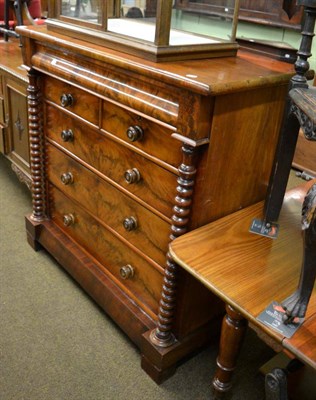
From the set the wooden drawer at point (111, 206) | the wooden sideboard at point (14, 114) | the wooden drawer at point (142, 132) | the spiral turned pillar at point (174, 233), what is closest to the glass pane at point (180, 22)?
the wooden drawer at point (142, 132)

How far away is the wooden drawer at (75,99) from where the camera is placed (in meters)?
1.56

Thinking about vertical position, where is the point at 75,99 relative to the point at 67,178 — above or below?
above

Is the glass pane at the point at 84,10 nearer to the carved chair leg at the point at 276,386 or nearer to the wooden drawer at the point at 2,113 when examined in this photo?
the wooden drawer at the point at 2,113

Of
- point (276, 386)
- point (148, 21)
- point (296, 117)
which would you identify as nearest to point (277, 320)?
point (276, 386)

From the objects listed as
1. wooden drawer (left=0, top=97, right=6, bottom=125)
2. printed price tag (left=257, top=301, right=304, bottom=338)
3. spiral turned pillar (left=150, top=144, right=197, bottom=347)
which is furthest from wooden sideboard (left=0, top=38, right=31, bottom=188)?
printed price tag (left=257, top=301, right=304, bottom=338)

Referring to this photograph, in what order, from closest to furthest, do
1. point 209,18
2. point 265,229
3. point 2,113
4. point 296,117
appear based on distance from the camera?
point 296,117
point 265,229
point 209,18
point 2,113

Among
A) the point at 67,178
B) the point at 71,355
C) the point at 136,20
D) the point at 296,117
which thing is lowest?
the point at 71,355

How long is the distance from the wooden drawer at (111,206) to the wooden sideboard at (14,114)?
1.53ft

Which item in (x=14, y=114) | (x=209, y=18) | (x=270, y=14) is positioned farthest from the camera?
(x=270, y=14)

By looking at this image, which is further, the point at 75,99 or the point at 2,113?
the point at 2,113

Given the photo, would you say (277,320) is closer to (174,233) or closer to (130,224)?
(174,233)

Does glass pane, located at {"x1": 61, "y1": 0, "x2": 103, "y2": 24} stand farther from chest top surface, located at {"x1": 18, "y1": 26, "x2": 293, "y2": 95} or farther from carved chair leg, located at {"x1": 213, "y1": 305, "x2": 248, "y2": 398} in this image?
carved chair leg, located at {"x1": 213, "y1": 305, "x2": 248, "y2": 398}

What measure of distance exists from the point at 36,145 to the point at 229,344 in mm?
1228

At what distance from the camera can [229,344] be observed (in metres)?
1.25
